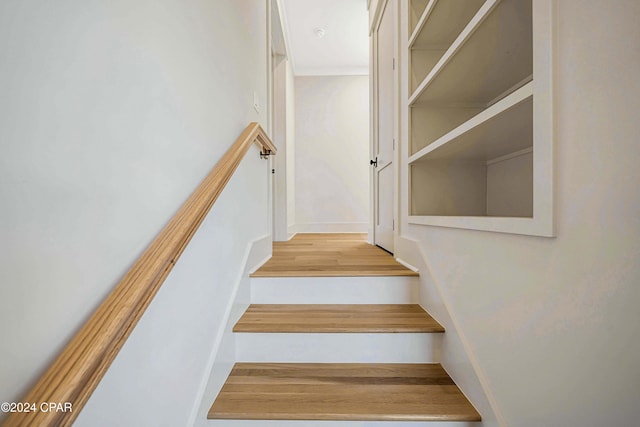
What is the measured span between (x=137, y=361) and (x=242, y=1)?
1.67 m

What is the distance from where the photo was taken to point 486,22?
0.95 meters

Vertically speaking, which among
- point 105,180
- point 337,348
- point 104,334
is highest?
point 105,180

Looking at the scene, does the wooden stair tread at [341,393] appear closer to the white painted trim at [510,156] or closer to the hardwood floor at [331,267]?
the hardwood floor at [331,267]

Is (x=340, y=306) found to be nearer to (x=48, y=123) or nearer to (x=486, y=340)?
(x=486, y=340)

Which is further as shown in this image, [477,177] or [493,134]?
[477,177]

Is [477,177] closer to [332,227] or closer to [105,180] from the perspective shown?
[105,180]

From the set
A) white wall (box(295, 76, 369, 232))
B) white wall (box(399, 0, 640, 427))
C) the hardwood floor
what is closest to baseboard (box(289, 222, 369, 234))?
white wall (box(295, 76, 369, 232))

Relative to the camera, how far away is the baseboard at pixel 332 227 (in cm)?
448

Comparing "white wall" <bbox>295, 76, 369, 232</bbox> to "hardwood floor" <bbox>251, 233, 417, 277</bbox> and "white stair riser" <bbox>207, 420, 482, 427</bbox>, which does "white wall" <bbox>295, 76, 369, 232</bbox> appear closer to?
"hardwood floor" <bbox>251, 233, 417, 277</bbox>

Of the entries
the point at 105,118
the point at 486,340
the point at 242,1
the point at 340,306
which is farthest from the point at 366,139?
the point at 105,118

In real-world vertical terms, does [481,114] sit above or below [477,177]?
above

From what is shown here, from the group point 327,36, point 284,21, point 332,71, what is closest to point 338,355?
point 284,21

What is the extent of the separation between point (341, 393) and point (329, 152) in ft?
12.6

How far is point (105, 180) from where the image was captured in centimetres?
53
